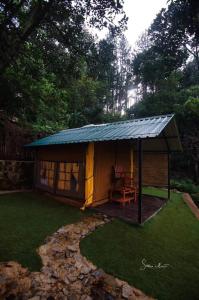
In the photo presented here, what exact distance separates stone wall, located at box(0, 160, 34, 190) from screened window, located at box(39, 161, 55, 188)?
1330 millimetres

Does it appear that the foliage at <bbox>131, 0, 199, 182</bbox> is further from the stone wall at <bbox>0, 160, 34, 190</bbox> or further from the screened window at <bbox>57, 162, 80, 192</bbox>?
the stone wall at <bbox>0, 160, 34, 190</bbox>

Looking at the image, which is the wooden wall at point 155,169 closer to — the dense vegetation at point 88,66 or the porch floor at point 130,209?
the porch floor at point 130,209

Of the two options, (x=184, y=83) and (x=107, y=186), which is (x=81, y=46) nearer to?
(x=107, y=186)

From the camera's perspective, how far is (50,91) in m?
11.1

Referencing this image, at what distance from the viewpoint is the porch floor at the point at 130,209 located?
646 centimetres

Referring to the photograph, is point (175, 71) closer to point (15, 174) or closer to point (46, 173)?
point (46, 173)

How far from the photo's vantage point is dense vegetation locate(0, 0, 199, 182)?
271 inches

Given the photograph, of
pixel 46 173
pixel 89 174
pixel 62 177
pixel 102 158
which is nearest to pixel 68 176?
pixel 62 177

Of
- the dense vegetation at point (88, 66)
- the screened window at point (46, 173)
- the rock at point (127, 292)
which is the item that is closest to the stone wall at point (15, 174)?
the screened window at point (46, 173)

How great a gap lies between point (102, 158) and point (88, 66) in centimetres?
460

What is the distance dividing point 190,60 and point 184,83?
383 cm

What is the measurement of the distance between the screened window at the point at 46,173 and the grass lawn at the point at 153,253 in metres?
4.08

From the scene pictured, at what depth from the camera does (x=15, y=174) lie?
10.3 metres

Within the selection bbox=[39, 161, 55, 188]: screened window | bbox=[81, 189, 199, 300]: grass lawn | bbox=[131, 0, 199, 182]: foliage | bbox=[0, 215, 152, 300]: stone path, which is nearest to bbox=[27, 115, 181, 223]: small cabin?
bbox=[39, 161, 55, 188]: screened window
